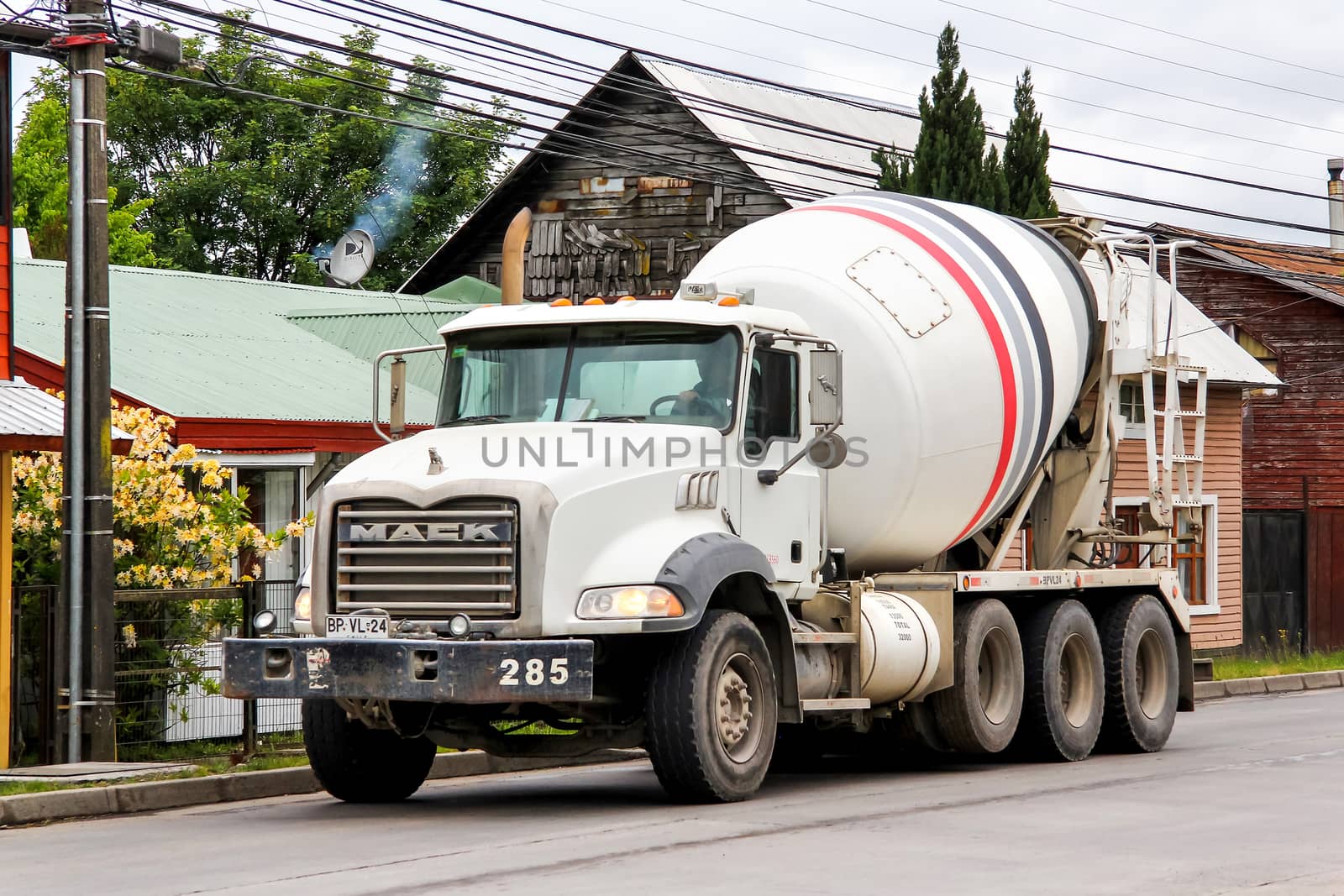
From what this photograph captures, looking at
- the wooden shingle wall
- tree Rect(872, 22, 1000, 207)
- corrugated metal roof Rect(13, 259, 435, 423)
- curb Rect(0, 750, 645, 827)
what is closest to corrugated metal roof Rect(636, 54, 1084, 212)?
the wooden shingle wall

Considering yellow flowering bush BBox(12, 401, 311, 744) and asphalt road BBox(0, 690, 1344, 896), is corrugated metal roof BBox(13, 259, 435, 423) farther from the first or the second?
asphalt road BBox(0, 690, 1344, 896)

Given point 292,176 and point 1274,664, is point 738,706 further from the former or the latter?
point 292,176

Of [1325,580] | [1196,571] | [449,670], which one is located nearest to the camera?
[449,670]

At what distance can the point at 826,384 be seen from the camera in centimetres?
1193

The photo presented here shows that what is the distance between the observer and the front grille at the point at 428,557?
34.8 feet

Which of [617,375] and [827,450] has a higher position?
[617,375]

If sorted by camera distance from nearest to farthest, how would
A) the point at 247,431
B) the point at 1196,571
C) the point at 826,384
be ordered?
the point at 826,384 < the point at 247,431 < the point at 1196,571

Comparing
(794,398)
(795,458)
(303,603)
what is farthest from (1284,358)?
(303,603)

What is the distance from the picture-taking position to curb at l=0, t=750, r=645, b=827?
1153 centimetres

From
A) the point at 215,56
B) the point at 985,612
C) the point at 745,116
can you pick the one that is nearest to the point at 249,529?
the point at 985,612

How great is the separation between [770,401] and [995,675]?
11.1 feet

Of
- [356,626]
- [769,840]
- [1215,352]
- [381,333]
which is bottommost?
[769,840]

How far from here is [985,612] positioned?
1381cm

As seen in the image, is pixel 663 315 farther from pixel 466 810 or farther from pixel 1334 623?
pixel 1334 623
